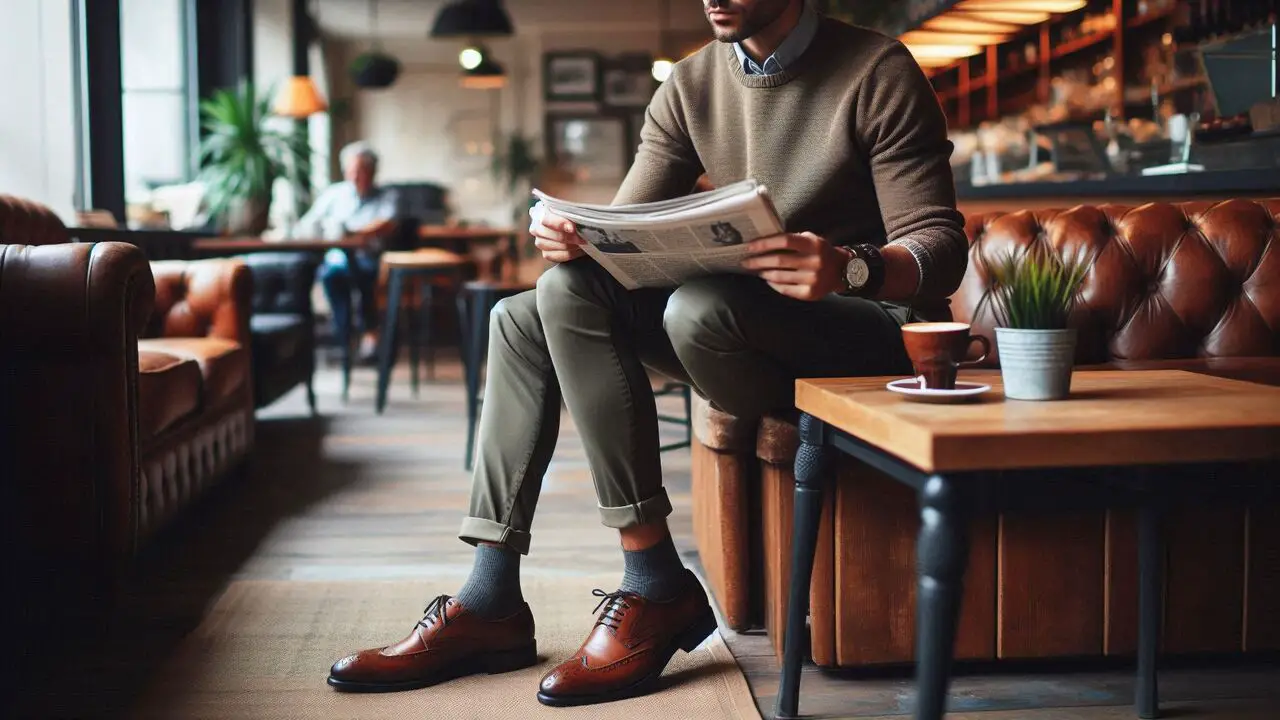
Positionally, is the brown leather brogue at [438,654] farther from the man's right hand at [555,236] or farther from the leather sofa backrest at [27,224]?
the leather sofa backrest at [27,224]

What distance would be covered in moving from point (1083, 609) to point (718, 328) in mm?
672

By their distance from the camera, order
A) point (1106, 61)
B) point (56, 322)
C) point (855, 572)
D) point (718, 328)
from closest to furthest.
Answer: point (718, 328) → point (855, 572) → point (56, 322) → point (1106, 61)

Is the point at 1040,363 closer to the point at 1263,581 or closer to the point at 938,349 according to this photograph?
the point at 938,349

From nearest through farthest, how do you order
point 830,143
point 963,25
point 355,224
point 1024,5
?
point 830,143 → point 1024,5 → point 963,25 → point 355,224

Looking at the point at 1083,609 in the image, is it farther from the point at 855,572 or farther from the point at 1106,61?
the point at 1106,61

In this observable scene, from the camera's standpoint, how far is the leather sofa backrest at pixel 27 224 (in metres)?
2.54

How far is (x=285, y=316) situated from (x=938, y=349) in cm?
357

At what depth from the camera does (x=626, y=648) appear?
61.9 inches

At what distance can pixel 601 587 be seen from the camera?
2.15 metres

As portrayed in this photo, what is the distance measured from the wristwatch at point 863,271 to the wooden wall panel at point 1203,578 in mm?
606

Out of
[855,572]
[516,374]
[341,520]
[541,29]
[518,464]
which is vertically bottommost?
[341,520]

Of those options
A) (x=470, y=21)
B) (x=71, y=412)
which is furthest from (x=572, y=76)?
(x=71, y=412)

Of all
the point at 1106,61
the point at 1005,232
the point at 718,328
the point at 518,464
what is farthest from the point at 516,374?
the point at 1106,61

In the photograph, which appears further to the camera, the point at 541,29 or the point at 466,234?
the point at 541,29
